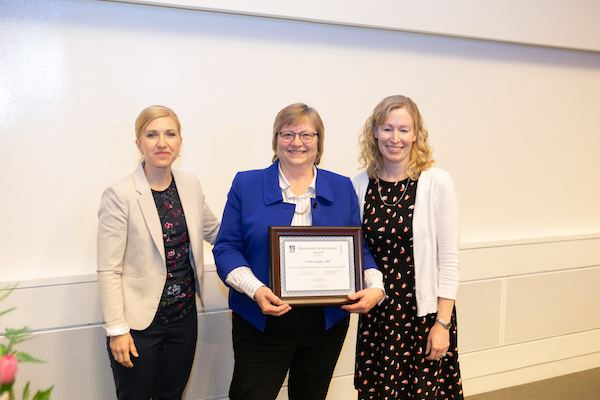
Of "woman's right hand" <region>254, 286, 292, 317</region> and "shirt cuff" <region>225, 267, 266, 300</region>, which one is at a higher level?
"shirt cuff" <region>225, 267, 266, 300</region>

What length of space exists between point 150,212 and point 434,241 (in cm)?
115

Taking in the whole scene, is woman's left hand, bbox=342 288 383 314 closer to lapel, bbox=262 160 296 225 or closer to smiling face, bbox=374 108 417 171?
lapel, bbox=262 160 296 225

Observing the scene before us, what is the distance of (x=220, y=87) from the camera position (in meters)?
2.34

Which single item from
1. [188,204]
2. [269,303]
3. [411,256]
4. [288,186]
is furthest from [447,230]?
[188,204]

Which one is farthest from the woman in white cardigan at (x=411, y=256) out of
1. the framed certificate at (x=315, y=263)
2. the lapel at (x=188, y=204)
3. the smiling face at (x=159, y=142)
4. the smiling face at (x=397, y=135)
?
the smiling face at (x=159, y=142)

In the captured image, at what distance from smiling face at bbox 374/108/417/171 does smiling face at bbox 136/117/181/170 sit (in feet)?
2.85

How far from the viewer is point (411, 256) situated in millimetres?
1698

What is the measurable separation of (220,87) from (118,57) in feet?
1.79

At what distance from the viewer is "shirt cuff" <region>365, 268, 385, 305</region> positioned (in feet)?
5.15

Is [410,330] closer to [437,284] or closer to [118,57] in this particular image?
[437,284]

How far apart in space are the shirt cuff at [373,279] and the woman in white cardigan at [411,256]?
11cm

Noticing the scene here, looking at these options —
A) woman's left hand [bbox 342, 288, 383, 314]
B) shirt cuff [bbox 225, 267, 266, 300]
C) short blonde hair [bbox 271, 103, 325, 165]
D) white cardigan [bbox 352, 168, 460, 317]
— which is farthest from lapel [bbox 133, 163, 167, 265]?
white cardigan [bbox 352, 168, 460, 317]

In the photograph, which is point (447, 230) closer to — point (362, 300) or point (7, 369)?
point (362, 300)

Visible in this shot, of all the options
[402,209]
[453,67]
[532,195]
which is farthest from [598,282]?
[402,209]
